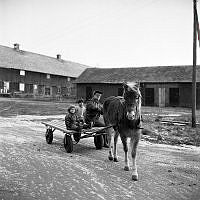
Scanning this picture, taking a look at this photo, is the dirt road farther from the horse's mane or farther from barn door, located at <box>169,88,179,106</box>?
barn door, located at <box>169,88,179,106</box>

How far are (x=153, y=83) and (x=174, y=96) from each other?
9.70ft

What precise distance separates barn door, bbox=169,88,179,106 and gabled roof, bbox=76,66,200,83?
127cm

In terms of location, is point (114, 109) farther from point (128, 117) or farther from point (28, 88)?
point (28, 88)

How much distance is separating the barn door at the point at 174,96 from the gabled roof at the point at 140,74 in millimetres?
1267

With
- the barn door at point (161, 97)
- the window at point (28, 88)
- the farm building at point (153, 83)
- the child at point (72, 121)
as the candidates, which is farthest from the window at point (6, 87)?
the child at point (72, 121)

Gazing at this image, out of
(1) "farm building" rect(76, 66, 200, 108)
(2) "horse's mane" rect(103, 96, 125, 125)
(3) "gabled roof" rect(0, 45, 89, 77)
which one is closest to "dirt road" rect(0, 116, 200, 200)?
(2) "horse's mane" rect(103, 96, 125, 125)

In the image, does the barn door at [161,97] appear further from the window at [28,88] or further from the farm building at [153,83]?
the window at [28,88]

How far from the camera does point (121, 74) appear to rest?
115ft

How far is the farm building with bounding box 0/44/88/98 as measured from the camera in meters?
40.6

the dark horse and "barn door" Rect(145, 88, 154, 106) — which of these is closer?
the dark horse

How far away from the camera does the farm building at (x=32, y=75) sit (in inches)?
1597

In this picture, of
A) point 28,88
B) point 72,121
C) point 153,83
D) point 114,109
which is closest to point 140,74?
point 153,83

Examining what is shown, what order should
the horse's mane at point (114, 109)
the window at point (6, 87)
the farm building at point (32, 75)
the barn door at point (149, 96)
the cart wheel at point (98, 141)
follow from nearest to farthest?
the horse's mane at point (114, 109) → the cart wheel at point (98, 141) → the barn door at point (149, 96) → the window at point (6, 87) → the farm building at point (32, 75)

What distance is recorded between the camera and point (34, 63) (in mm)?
46125
